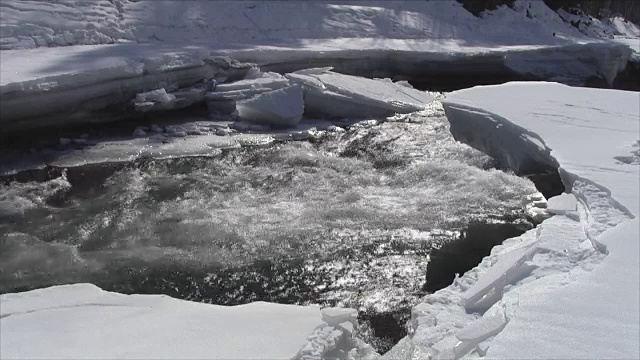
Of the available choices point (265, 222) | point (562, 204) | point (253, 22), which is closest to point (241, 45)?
point (253, 22)

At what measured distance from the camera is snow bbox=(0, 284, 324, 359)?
302 centimetres

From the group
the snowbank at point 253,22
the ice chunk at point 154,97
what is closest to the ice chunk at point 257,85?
the ice chunk at point 154,97

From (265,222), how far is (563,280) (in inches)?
119

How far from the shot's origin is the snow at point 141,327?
9.89 ft

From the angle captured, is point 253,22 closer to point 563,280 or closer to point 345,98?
point 345,98

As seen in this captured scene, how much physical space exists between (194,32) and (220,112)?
2.75 meters

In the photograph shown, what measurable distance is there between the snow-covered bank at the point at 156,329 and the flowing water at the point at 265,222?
0.98 m

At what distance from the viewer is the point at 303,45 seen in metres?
11.3

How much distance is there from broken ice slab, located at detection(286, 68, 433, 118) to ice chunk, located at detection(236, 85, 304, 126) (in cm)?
42

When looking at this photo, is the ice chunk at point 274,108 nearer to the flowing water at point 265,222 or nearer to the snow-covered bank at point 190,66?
the flowing water at point 265,222

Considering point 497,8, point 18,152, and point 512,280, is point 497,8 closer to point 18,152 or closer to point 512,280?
point 18,152

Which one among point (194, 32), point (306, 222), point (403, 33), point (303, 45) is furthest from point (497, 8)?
point (306, 222)

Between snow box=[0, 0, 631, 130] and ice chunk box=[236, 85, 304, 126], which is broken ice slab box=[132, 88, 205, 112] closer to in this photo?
snow box=[0, 0, 631, 130]

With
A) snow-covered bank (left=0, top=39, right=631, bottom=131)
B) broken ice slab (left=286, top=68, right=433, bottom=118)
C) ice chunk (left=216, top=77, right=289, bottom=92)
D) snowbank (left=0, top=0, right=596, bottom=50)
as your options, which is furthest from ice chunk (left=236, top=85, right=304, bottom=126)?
snowbank (left=0, top=0, right=596, bottom=50)
